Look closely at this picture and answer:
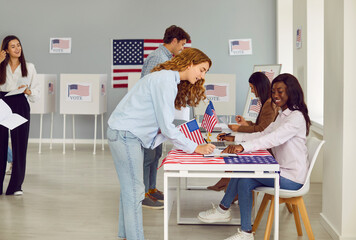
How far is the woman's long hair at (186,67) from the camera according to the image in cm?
275

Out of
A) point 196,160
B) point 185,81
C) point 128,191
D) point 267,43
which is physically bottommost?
point 128,191

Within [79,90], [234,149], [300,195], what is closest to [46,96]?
[79,90]

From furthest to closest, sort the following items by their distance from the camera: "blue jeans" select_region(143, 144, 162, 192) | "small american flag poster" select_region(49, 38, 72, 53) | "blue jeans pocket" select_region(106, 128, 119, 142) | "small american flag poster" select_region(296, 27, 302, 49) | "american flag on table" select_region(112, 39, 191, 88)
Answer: "small american flag poster" select_region(49, 38, 72, 53), "american flag on table" select_region(112, 39, 191, 88), "small american flag poster" select_region(296, 27, 302, 49), "blue jeans" select_region(143, 144, 162, 192), "blue jeans pocket" select_region(106, 128, 119, 142)

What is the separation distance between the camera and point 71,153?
295 inches

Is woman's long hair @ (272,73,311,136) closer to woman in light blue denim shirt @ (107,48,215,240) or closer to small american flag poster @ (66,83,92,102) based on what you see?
woman in light blue denim shirt @ (107,48,215,240)

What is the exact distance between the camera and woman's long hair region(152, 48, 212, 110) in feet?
9.02

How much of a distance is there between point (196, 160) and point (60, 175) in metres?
3.45

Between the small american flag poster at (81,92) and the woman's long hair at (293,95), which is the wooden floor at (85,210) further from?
the small american flag poster at (81,92)

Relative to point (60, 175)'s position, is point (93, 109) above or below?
above

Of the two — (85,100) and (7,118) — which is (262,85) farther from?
(85,100)

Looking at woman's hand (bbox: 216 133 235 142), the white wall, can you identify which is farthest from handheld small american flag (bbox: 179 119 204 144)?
the white wall

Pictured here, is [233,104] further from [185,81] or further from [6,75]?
[185,81]

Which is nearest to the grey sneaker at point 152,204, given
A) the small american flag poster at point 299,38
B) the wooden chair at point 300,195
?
the wooden chair at point 300,195

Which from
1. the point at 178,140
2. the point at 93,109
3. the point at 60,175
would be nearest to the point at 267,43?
the point at 93,109
